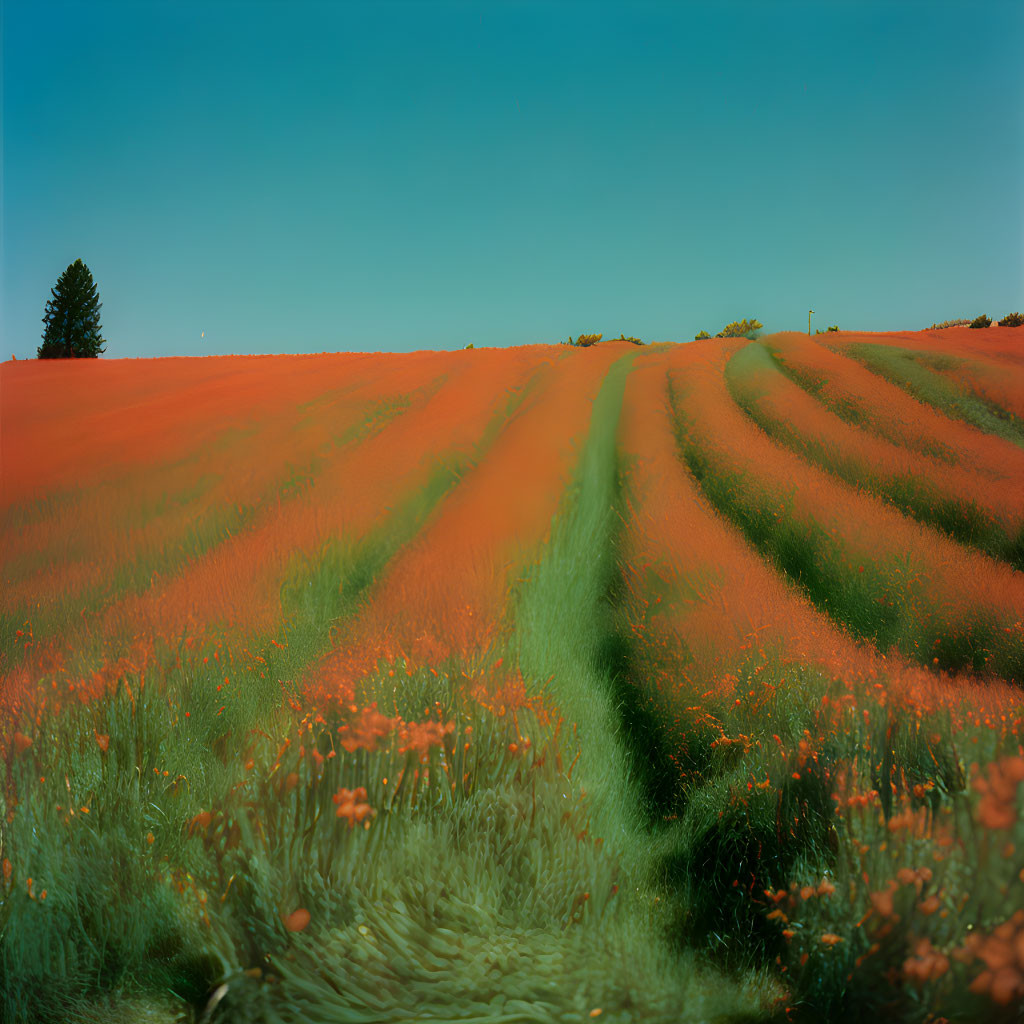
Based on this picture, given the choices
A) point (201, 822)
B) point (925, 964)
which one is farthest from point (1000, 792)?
point (201, 822)

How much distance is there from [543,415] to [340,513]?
4.99 metres

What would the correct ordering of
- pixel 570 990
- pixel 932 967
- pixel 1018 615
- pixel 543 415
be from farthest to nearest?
pixel 543 415
pixel 1018 615
pixel 570 990
pixel 932 967

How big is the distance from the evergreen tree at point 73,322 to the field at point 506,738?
1595cm

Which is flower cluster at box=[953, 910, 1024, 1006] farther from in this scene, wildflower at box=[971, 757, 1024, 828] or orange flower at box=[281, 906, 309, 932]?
orange flower at box=[281, 906, 309, 932]

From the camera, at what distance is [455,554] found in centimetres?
449

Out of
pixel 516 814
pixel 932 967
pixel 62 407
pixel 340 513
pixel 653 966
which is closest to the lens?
pixel 932 967

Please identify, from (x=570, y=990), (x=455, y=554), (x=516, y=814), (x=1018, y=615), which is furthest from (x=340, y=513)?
(x=1018, y=615)

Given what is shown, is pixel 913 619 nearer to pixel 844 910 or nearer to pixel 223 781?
pixel 844 910

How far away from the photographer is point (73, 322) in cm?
1905

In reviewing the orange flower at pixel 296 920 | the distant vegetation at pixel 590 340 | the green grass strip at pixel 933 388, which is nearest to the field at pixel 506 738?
the orange flower at pixel 296 920

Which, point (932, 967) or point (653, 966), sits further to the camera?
point (653, 966)

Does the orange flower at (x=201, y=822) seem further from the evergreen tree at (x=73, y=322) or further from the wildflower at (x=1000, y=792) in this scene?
the evergreen tree at (x=73, y=322)

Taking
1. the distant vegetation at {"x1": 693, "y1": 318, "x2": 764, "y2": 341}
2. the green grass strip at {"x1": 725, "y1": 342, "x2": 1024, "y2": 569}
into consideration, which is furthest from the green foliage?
the green grass strip at {"x1": 725, "y1": 342, "x2": 1024, "y2": 569}

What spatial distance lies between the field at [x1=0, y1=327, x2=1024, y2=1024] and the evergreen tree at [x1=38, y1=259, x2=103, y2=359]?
15950 millimetres
